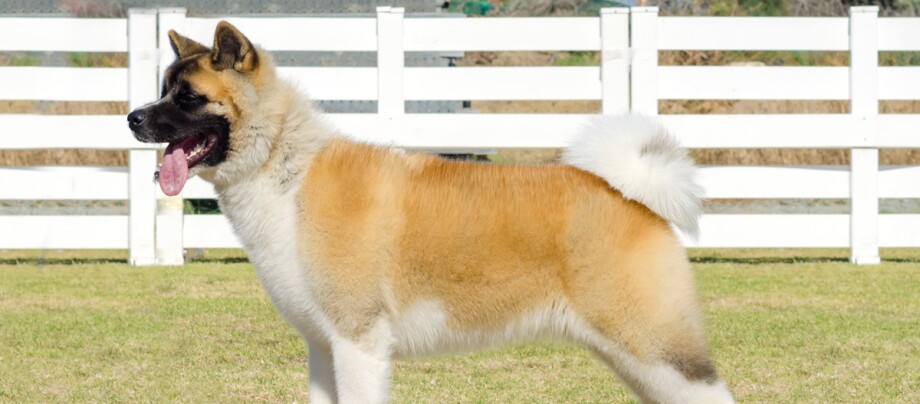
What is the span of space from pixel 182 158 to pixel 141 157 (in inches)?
224

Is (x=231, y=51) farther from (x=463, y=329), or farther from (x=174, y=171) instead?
(x=463, y=329)

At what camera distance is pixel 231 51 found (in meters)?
4.38

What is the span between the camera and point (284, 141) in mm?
4426

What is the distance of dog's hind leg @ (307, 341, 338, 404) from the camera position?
4.55 m

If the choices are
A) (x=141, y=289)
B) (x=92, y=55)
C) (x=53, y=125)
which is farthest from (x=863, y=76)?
(x=92, y=55)

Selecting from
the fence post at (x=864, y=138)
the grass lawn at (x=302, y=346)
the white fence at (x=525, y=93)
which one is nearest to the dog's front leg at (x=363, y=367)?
the grass lawn at (x=302, y=346)

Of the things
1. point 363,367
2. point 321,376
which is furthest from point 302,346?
point 363,367

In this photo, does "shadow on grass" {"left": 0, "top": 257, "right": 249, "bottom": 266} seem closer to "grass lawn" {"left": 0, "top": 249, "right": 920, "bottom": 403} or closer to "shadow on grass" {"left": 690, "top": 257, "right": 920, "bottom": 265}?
"grass lawn" {"left": 0, "top": 249, "right": 920, "bottom": 403}

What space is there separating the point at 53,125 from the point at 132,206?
900mm

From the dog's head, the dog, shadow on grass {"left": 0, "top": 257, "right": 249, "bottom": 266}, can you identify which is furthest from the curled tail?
shadow on grass {"left": 0, "top": 257, "right": 249, "bottom": 266}

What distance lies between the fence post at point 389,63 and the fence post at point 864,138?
362cm

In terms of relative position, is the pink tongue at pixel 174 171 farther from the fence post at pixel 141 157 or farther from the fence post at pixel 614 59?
the fence post at pixel 614 59

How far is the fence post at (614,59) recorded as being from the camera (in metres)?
10.0

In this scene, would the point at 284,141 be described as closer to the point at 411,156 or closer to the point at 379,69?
the point at 411,156
